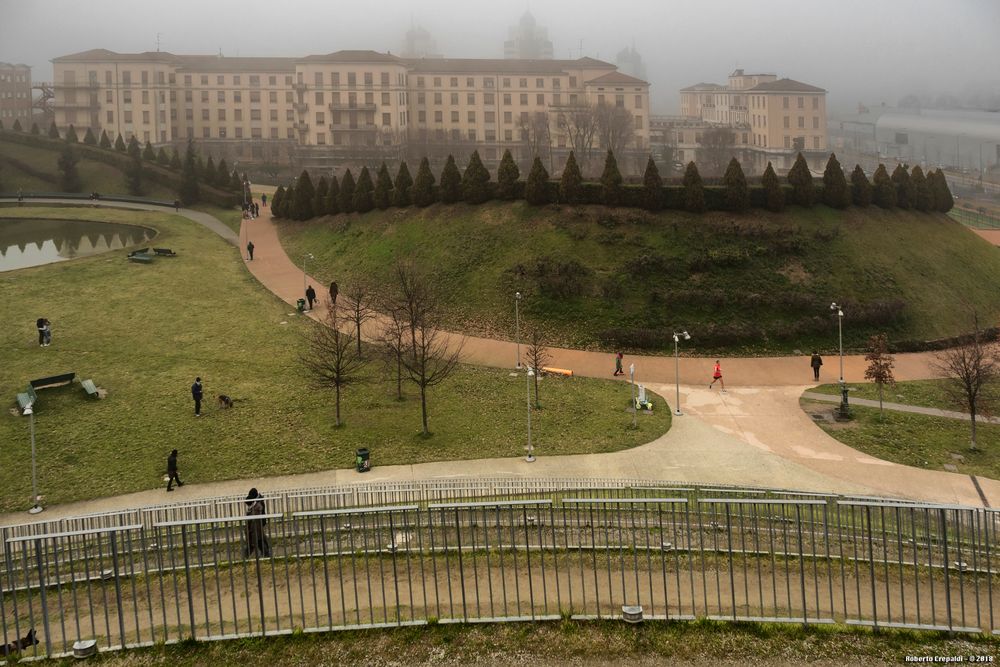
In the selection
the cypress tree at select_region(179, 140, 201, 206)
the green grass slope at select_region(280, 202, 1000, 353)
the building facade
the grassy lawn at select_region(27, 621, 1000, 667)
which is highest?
the building facade

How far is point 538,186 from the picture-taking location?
169 ft

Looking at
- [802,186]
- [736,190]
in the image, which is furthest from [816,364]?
[802,186]

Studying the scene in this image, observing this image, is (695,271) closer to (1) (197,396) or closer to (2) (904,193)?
(2) (904,193)

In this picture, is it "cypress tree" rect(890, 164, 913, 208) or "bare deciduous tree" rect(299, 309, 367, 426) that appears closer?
"bare deciduous tree" rect(299, 309, 367, 426)

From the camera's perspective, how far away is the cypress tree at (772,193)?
49844 mm

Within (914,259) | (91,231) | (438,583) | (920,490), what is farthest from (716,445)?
(91,231)

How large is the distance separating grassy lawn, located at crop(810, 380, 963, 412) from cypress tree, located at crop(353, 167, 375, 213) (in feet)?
115

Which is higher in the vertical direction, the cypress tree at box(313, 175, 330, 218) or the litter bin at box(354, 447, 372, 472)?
the cypress tree at box(313, 175, 330, 218)

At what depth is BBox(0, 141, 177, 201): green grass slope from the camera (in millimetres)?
79125

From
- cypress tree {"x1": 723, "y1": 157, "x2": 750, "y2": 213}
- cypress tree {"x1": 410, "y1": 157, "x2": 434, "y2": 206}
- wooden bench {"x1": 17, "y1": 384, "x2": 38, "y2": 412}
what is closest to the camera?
wooden bench {"x1": 17, "y1": 384, "x2": 38, "y2": 412}

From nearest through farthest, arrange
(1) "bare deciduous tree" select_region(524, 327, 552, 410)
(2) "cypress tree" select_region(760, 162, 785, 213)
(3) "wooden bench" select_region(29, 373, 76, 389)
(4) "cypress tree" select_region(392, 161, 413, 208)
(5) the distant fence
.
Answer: (5) the distant fence, (3) "wooden bench" select_region(29, 373, 76, 389), (1) "bare deciduous tree" select_region(524, 327, 552, 410), (2) "cypress tree" select_region(760, 162, 785, 213), (4) "cypress tree" select_region(392, 161, 413, 208)

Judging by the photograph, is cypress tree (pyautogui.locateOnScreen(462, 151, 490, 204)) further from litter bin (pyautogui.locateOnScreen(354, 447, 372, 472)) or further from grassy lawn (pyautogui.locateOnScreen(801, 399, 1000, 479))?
litter bin (pyautogui.locateOnScreen(354, 447, 372, 472))

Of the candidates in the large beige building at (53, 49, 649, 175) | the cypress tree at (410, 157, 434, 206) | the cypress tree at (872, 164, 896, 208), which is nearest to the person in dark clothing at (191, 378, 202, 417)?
the cypress tree at (410, 157, 434, 206)

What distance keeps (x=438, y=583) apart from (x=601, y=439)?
15.0 meters
